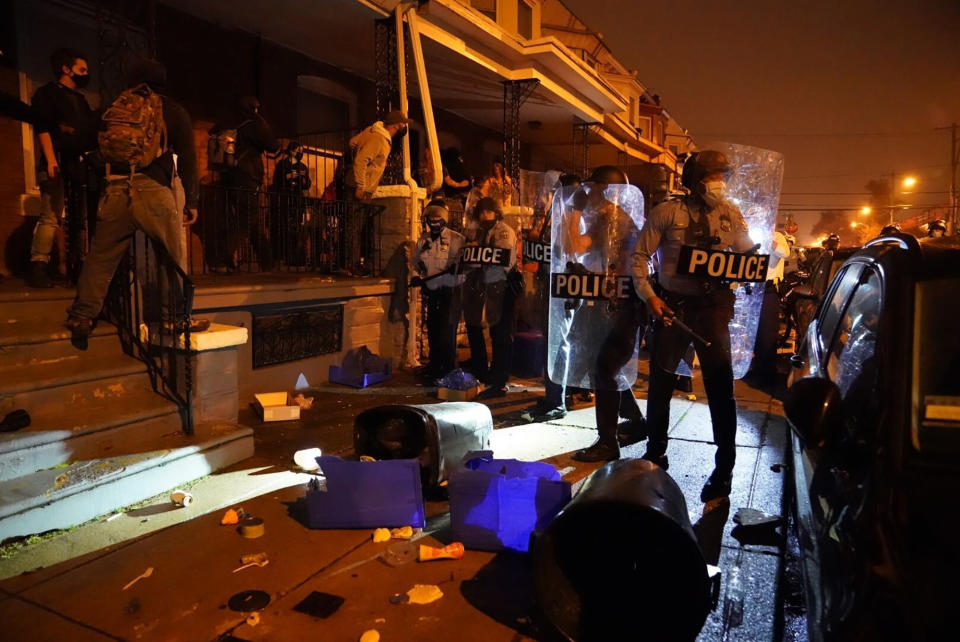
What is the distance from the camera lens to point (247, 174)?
7672mm

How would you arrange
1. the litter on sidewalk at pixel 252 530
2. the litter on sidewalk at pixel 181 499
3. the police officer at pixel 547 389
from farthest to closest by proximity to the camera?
the police officer at pixel 547 389 < the litter on sidewalk at pixel 181 499 < the litter on sidewalk at pixel 252 530

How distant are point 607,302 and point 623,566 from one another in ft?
8.12

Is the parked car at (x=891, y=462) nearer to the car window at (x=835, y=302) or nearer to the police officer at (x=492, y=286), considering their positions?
the car window at (x=835, y=302)

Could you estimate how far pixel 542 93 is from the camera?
12.8m

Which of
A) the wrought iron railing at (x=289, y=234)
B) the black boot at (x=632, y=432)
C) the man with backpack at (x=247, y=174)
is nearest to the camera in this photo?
the black boot at (x=632, y=432)

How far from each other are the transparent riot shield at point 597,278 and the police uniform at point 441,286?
6.47 feet

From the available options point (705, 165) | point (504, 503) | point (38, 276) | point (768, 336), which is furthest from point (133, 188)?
point (768, 336)

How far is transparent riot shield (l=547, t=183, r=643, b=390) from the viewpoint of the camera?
4.72 m

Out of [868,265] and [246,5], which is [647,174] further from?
[868,265]

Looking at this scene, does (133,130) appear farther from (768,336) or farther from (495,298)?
(768,336)

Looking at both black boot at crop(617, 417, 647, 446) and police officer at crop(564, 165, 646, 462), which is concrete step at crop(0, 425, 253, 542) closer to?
police officer at crop(564, 165, 646, 462)

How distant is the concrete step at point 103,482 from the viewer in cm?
334

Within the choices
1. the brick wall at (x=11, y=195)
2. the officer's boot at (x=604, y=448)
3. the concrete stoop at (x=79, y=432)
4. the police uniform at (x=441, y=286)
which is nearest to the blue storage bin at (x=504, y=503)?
the officer's boot at (x=604, y=448)

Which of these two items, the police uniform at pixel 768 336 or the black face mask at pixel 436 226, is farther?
the police uniform at pixel 768 336
